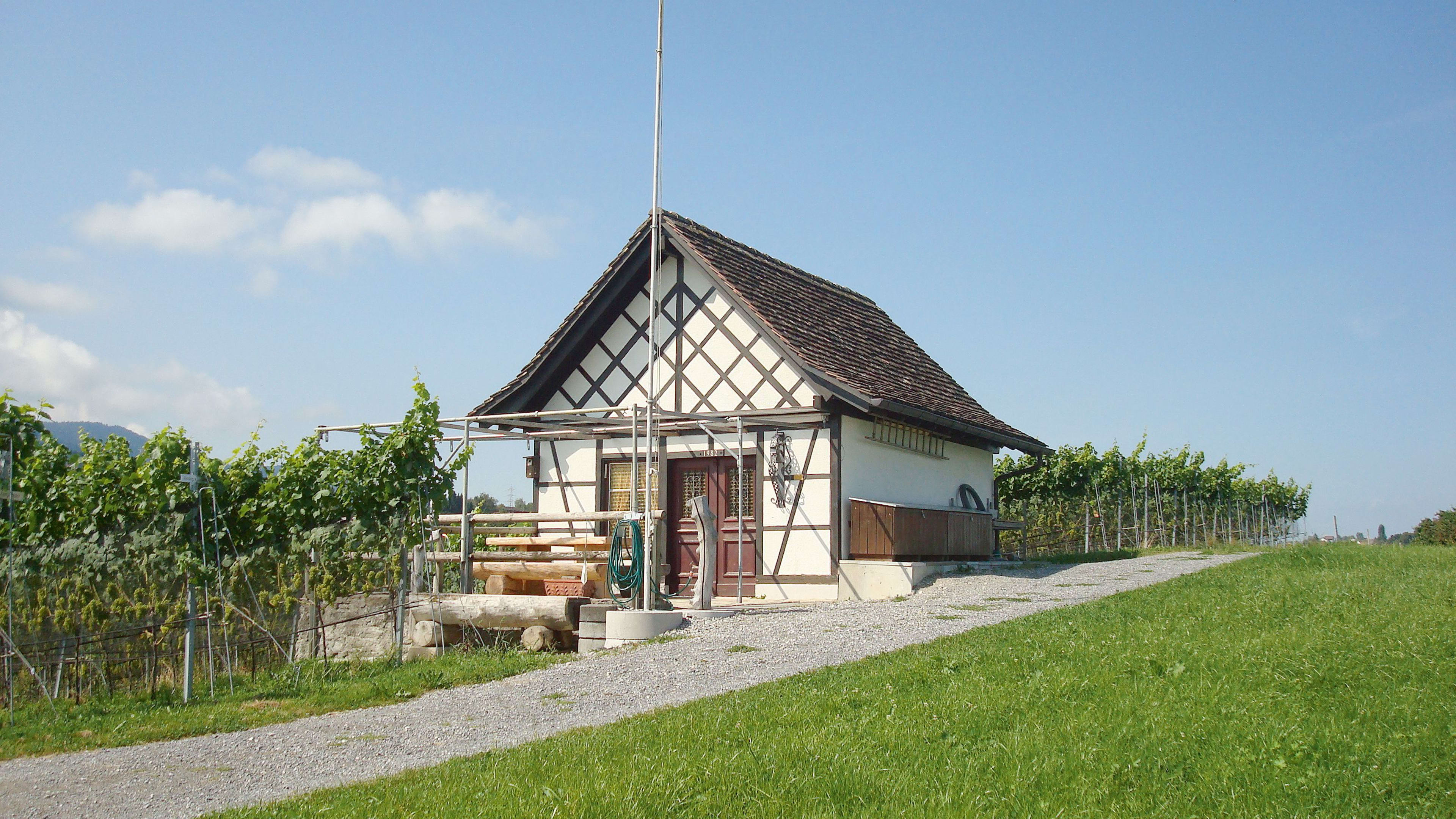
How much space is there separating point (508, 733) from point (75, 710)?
444cm

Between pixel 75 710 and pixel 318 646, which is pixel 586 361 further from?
pixel 75 710

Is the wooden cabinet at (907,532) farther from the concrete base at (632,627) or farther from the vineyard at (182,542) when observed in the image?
the vineyard at (182,542)

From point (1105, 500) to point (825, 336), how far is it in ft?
46.4

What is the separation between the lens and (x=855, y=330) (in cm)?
2020

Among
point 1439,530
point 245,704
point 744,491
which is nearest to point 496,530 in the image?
point 744,491

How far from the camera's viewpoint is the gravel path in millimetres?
6395

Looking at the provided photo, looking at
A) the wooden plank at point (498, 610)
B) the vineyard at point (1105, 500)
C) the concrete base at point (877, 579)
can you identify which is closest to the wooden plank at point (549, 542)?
the wooden plank at point (498, 610)

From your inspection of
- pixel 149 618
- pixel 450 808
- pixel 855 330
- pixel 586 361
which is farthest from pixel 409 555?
pixel 855 330

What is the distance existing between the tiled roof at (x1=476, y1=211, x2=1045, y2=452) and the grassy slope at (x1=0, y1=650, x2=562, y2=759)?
702cm

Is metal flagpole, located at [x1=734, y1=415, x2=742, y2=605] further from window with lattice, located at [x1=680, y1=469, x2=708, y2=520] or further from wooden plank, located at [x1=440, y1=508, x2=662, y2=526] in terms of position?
wooden plank, located at [x1=440, y1=508, x2=662, y2=526]

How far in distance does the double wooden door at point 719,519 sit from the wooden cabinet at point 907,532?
1.56m

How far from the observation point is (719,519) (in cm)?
1716

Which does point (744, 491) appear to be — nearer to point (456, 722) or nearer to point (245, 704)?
point (245, 704)

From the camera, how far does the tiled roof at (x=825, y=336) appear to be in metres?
16.7
